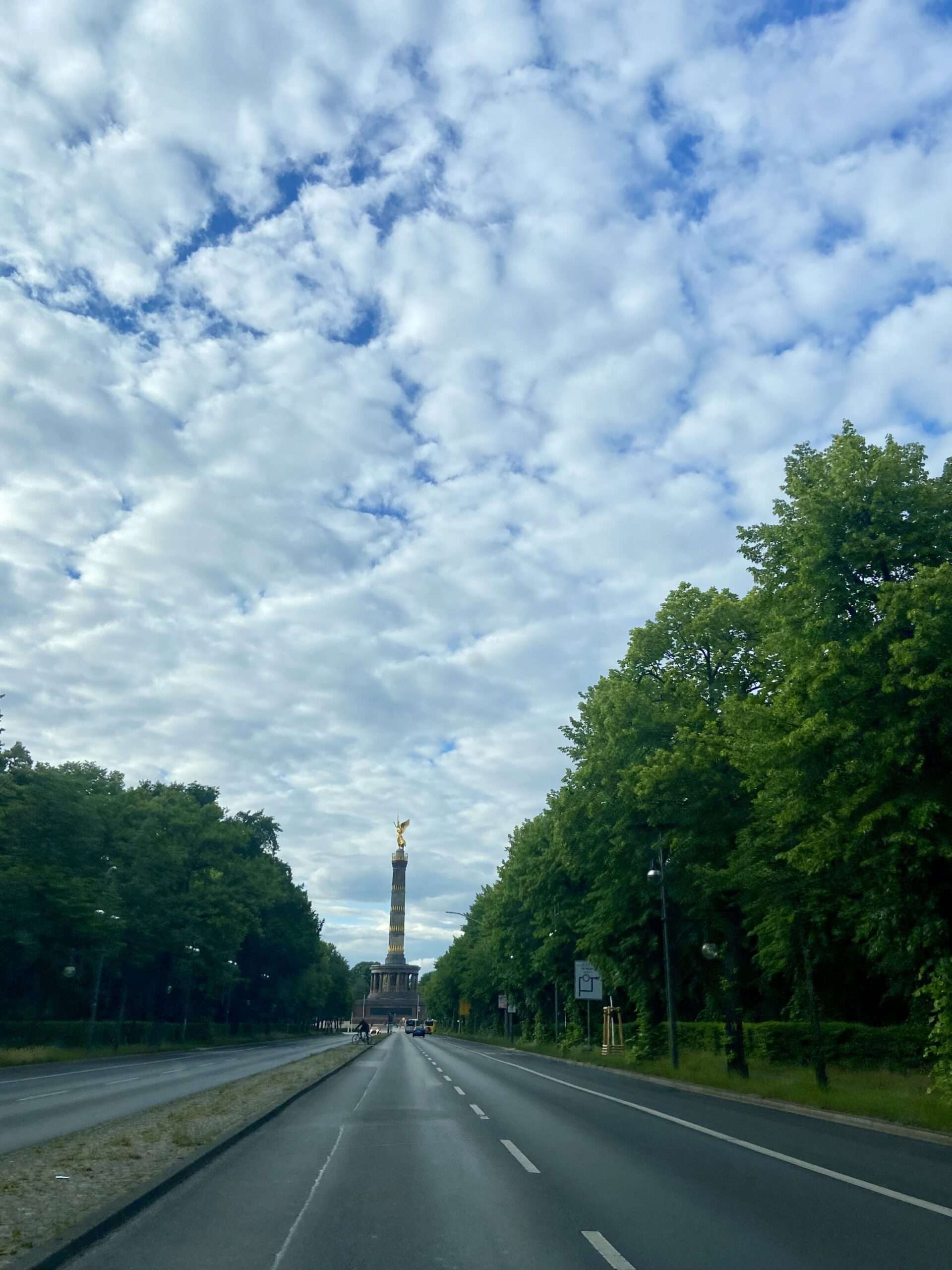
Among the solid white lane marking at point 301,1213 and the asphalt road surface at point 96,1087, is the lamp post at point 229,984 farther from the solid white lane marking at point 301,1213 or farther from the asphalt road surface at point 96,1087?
the solid white lane marking at point 301,1213

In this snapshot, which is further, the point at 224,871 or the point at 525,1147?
the point at 224,871

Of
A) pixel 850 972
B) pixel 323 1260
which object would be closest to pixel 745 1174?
pixel 323 1260

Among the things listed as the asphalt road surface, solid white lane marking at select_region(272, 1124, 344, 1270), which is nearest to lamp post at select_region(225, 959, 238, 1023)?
the asphalt road surface

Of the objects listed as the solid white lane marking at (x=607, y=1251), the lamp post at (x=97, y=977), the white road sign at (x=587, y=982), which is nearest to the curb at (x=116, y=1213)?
the solid white lane marking at (x=607, y=1251)

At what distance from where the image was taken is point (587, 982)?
41.4 metres

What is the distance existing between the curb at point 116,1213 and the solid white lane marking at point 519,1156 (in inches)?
142

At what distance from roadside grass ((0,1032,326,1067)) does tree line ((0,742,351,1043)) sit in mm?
1729

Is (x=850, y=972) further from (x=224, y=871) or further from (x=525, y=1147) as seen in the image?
(x=224, y=871)

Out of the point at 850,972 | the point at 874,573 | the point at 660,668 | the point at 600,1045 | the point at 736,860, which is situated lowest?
the point at 600,1045

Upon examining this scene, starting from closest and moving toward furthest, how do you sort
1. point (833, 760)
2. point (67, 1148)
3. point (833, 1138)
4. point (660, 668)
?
point (67, 1148), point (833, 1138), point (833, 760), point (660, 668)

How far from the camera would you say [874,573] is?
1872 centimetres

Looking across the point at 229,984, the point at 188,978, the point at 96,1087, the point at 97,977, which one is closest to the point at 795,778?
the point at 96,1087

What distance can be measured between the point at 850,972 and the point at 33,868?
110 ft

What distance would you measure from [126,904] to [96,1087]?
3084 cm
